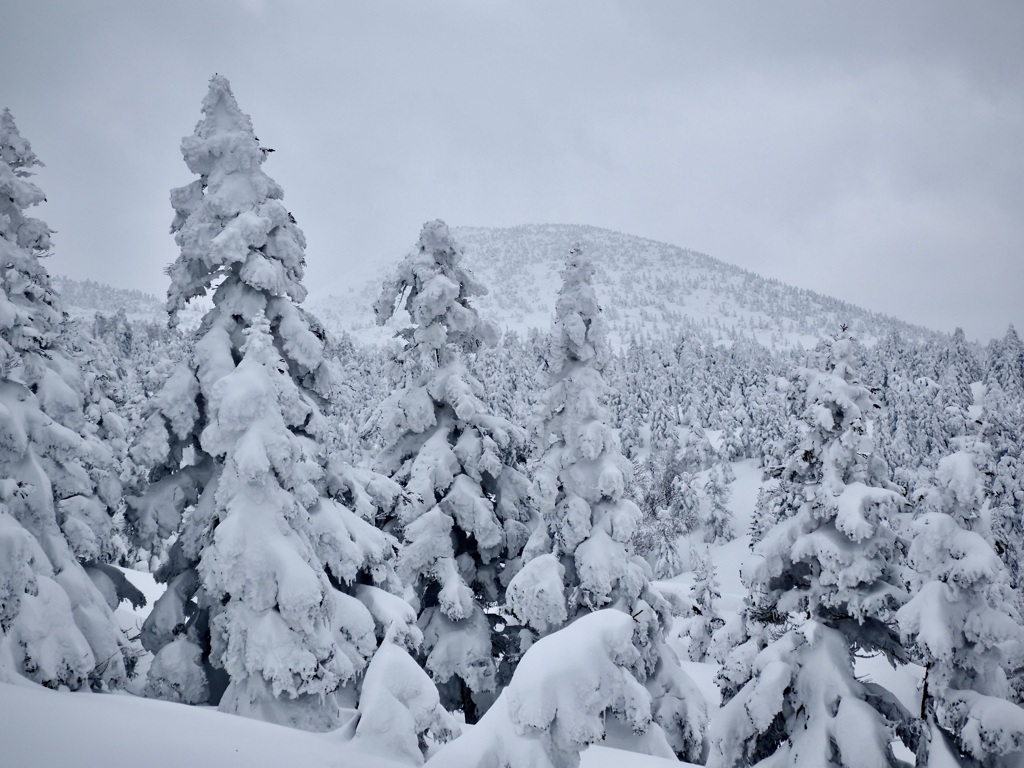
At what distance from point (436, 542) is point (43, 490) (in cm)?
785

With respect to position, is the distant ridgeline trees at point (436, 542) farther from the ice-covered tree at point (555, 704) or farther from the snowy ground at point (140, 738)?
the snowy ground at point (140, 738)

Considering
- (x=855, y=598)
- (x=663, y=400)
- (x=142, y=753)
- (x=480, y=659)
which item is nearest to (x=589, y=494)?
(x=480, y=659)

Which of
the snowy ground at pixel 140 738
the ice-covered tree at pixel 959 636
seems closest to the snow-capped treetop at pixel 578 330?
the ice-covered tree at pixel 959 636

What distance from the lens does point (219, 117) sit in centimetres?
1392

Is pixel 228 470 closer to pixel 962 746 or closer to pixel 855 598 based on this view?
pixel 855 598

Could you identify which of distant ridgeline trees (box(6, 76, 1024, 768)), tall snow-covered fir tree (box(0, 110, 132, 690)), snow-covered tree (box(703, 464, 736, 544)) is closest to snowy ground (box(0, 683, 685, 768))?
distant ridgeline trees (box(6, 76, 1024, 768))

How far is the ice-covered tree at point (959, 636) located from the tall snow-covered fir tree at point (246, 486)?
998cm

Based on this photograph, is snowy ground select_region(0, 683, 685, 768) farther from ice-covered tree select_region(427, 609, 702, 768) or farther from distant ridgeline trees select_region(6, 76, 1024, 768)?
ice-covered tree select_region(427, 609, 702, 768)

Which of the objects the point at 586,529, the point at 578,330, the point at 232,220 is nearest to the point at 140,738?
the point at 232,220

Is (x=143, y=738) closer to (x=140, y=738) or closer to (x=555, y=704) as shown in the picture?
(x=140, y=738)

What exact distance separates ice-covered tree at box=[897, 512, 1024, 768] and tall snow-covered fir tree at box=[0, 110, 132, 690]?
13950 mm

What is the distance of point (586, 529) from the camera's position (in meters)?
16.0

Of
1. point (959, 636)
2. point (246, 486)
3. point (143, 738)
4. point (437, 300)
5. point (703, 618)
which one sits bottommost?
point (703, 618)

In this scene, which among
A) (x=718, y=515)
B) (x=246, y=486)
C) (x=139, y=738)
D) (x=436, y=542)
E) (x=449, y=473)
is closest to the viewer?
(x=139, y=738)
